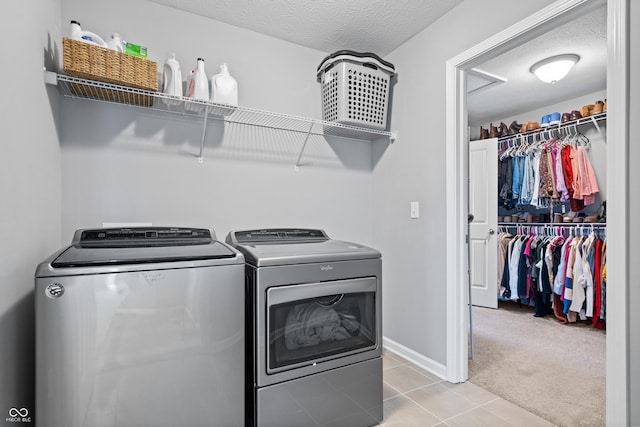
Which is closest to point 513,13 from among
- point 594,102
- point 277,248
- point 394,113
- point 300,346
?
point 394,113

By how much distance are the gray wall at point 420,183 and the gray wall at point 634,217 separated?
0.68 m

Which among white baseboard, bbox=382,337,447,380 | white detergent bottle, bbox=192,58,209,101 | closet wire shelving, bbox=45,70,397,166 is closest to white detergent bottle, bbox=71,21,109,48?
closet wire shelving, bbox=45,70,397,166

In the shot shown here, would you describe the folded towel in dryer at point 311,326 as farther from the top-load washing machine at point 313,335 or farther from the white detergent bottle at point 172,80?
the white detergent bottle at point 172,80

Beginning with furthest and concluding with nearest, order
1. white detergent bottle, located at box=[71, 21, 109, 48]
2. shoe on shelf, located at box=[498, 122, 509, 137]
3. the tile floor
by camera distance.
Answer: shoe on shelf, located at box=[498, 122, 509, 137] → the tile floor → white detergent bottle, located at box=[71, 21, 109, 48]

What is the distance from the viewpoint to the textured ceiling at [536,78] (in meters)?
2.37

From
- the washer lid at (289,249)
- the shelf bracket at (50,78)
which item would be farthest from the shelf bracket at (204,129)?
the shelf bracket at (50,78)

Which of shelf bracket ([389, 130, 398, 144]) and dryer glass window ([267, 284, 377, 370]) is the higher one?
shelf bracket ([389, 130, 398, 144])

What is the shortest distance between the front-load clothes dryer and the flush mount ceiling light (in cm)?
306

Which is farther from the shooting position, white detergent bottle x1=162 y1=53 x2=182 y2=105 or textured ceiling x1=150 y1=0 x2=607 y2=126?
textured ceiling x1=150 y1=0 x2=607 y2=126

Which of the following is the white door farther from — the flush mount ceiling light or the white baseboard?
the white baseboard

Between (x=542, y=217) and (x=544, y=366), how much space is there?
222 centimetres

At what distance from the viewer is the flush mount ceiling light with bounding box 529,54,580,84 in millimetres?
2721

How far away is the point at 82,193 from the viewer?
1.79m

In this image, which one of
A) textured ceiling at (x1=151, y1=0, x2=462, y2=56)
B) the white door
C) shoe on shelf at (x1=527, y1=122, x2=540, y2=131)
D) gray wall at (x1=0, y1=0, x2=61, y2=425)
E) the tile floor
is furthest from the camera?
shoe on shelf at (x1=527, y1=122, x2=540, y2=131)
